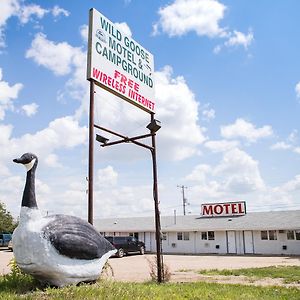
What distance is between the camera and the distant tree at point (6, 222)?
56844mm

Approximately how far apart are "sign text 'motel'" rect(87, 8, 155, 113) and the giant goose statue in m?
3.72

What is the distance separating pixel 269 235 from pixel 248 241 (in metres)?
1.73

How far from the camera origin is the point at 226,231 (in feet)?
109

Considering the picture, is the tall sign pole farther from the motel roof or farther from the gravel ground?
the motel roof

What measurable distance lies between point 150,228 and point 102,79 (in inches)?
1062

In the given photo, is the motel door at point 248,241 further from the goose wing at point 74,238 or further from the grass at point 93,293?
the goose wing at point 74,238

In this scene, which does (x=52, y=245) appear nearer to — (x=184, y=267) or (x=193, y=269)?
(x=193, y=269)

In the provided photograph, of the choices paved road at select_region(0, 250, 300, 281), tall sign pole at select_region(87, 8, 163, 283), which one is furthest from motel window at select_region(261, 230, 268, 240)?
tall sign pole at select_region(87, 8, 163, 283)

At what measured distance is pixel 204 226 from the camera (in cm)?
3428

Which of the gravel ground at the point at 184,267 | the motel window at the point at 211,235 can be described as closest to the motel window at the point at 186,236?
the motel window at the point at 211,235

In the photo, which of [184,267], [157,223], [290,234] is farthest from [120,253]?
[157,223]

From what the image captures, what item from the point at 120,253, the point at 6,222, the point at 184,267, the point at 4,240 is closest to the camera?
the point at 184,267

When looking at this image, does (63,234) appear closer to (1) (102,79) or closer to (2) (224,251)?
(1) (102,79)

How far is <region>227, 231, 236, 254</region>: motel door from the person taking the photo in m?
33.0
